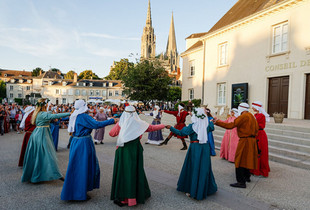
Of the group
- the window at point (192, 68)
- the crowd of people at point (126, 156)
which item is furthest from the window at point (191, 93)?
the crowd of people at point (126, 156)

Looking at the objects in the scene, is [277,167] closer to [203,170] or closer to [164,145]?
[203,170]

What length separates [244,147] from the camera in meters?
4.79

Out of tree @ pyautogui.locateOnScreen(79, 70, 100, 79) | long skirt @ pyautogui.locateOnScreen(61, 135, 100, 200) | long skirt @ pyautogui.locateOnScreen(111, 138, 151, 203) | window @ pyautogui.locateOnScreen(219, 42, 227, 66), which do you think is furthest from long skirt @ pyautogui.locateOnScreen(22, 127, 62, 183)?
tree @ pyautogui.locateOnScreen(79, 70, 100, 79)

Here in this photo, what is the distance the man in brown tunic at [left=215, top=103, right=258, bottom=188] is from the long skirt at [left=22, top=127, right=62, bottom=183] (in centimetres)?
411

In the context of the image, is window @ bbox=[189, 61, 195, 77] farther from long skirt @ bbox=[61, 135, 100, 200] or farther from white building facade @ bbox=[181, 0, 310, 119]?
long skirt @ bbox=[61, 135, 100, 200]

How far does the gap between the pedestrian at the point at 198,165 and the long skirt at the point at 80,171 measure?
1.91 m

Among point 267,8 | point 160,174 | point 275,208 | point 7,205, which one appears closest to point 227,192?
point 275,208

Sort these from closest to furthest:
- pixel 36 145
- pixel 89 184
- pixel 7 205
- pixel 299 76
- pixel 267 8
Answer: pixel 7 205, pixel 89 184, pixel 36 145, pixel 299 76, pixel 267 8

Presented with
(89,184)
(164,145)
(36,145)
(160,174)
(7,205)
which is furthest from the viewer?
(164,145)

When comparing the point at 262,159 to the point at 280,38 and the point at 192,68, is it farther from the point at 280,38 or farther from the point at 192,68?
the point at 192,68

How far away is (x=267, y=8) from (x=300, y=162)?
10884 mm

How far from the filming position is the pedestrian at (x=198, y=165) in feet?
13.5

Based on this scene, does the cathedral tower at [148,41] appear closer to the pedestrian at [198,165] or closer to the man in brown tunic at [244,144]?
the man in brown tunic at [244,144]

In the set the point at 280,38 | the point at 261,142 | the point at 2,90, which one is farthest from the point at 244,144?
the point at 2,90
